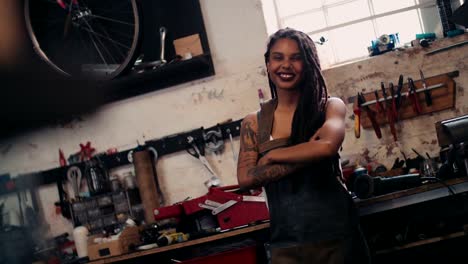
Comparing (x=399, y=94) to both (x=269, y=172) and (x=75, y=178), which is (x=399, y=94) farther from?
(x=75, y=178)

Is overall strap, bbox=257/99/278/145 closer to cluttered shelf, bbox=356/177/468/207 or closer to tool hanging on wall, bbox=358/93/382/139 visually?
cluttered shelf, bbox=356/177/468/207

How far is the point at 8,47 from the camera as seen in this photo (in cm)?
174

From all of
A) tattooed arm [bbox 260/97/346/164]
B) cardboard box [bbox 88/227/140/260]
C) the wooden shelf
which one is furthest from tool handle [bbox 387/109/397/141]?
cardboard box [bbox 88/227/140/260]

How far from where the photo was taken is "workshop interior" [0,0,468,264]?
3090 millimetres

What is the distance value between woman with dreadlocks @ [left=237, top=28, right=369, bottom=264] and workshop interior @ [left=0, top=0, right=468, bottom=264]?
659 millimetres

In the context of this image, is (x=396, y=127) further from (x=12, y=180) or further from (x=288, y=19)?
(x=12, y=180)

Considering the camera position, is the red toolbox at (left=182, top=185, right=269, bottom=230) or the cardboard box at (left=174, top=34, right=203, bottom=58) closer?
the red toolbox at (left=182, top=185, right=269, bottom=230)

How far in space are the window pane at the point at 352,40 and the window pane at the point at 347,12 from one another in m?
0.06

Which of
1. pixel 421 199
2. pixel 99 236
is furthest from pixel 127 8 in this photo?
pixel 421 199

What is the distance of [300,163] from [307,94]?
1.16 ft

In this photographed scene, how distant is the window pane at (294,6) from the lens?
3809 mm

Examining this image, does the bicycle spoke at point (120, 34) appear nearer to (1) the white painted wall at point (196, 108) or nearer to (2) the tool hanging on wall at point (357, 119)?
(1) the white painted wall at point (196, 108)

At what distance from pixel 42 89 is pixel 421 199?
6.21 feet

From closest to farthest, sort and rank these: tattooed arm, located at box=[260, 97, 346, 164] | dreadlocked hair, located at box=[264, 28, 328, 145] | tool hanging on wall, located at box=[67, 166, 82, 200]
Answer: tattooed arm, located at box=[260, 97, 346, 164], dreadlocked hair, located at box=[264, 28, 328, 145], tool hanging on wall, located at box=[67, 166, 82, 200]
